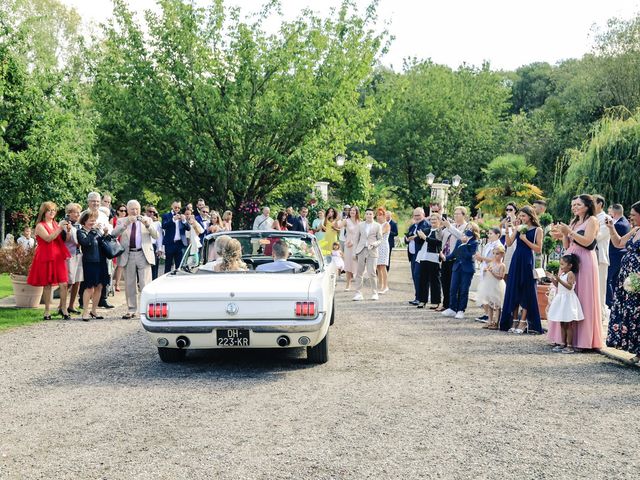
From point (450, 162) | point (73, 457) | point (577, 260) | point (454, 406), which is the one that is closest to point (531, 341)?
point (577, 260)

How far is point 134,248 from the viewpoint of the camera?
12797 mm

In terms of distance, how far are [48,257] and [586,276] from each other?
8.12m

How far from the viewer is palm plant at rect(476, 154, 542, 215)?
45906mm

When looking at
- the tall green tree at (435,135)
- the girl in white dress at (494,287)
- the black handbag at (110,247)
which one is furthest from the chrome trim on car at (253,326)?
the tall green tree at (435,135)

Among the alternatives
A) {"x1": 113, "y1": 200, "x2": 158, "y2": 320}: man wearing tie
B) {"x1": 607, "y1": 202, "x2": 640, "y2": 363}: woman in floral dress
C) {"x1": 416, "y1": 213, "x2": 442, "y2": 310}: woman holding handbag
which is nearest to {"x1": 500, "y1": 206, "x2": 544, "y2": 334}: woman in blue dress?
{"x1": 607, "y1": 202, "x2": 640, "y2": 363}: woman in floral dress

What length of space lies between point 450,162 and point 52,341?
5448 cm

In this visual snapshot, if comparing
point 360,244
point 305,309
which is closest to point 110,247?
point 305,309

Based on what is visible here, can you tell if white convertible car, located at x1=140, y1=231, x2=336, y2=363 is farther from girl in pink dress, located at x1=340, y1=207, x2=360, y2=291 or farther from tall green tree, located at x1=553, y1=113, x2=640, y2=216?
tall green tree, located at x1=553, y1=113, x2=640, y2=216

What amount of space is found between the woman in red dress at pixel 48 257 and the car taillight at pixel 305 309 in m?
6.00

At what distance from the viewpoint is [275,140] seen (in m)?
28.0

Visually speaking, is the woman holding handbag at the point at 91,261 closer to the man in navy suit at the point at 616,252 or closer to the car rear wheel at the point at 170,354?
the car rear wheel at the point at 170,354

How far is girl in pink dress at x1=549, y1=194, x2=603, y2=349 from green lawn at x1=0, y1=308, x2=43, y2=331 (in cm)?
801

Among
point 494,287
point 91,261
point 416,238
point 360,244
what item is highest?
point 416,238

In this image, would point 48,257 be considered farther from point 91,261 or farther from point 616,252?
point 616,252
